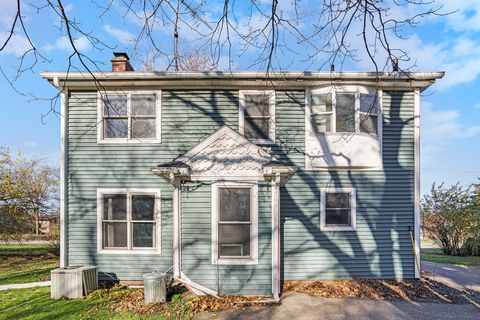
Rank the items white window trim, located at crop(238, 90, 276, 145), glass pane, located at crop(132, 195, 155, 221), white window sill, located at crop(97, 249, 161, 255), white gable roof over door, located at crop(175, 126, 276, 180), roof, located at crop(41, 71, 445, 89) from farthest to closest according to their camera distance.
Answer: white window trim, located at crop(238, 90, 276, 145) → glass pane, located at crop(132, 195, 155, 221) → roof, located at crop(41, 71, 445, 89) → white window sill, located at crop(97, 249, 161, 255) → white gable roof over door, located at crop(175, 126, 276, 180)

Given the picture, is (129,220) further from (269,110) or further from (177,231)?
(269,110)

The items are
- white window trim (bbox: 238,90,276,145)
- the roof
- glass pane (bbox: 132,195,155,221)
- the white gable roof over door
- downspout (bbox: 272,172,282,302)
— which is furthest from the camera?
white window trim (bbox: 238,90,276,145)

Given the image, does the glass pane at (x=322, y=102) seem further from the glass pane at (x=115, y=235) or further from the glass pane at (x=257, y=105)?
the glass pane at (x=115, y=235)

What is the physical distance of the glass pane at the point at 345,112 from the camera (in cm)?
822

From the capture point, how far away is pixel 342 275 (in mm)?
8148

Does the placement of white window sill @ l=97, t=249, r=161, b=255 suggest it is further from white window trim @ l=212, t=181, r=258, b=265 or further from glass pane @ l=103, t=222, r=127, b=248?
white window trim @ l=212, t=181, r=258, b=265

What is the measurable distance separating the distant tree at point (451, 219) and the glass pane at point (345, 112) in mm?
10357

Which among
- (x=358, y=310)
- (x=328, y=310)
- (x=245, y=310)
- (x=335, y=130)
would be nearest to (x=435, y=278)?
(x=358, y=310)

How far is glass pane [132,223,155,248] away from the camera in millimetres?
8117

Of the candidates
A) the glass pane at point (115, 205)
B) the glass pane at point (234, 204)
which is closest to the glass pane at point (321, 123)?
the glass pane at point (234, 204)

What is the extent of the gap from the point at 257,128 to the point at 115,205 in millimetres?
4758

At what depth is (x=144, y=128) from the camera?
27.8 ft

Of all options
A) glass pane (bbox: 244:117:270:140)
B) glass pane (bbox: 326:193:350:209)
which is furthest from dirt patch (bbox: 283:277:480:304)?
glass pane (bbox: 244:117:270:140)

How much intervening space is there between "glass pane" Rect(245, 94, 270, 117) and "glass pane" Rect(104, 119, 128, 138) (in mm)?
3681
